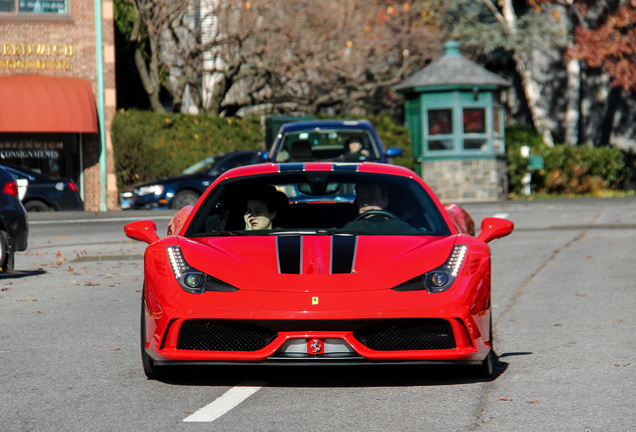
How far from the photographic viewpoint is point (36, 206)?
23.7m

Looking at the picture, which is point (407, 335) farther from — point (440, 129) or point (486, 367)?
point (440, 129)

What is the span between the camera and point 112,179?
31.1 m

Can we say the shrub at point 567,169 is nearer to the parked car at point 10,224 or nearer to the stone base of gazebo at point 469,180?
the stone base of gazebo at point 469,180

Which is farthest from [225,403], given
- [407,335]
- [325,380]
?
[407,335]

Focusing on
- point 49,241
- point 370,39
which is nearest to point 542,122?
point 370,39

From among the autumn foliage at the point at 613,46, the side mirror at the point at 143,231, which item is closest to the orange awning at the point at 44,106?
the autumn foliage at the point at 613,46

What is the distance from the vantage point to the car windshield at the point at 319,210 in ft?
22.3

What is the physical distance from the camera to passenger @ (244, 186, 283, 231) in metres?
7.39

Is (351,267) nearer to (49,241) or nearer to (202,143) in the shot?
(49,241)

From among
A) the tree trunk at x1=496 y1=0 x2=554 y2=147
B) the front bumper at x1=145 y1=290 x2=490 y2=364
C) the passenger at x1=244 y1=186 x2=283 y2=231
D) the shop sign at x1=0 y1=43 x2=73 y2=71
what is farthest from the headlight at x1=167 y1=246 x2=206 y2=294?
the tree trunk at x1=496 y1=0 x2=554 y2=147

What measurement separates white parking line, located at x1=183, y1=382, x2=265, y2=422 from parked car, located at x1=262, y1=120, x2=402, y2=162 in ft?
33.8

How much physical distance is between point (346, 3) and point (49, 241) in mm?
19481

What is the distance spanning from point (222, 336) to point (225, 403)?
36 cm

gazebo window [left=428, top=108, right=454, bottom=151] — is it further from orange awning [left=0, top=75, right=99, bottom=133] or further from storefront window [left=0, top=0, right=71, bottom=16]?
storefront window [left=0, top=0, right=71, bottom=16]
